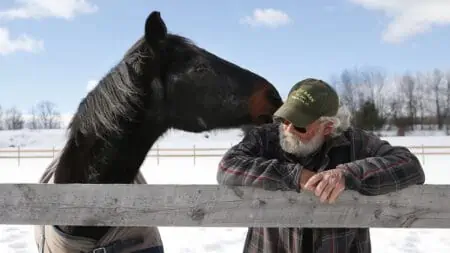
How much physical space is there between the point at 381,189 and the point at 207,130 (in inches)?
51.7

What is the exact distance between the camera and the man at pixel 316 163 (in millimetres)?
1646

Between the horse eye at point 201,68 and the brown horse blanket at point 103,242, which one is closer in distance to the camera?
the brown horse blanket at point 103,242

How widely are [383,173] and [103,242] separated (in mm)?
1570

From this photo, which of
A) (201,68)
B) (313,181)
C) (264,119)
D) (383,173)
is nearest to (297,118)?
(313,181)

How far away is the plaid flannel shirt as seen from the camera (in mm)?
1653

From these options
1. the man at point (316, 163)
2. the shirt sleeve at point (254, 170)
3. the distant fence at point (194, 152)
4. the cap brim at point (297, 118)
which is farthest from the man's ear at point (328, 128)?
the distant fence at point (194, 152)

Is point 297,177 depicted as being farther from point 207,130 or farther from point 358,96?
point 358,96

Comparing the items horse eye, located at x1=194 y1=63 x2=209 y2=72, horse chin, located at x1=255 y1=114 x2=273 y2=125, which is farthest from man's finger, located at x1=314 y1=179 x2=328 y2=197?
horse eye, located at x1=194 y1=63 x2=209 y2=72

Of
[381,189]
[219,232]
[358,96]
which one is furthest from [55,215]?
[358,96]

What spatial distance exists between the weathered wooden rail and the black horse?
2.13 ft

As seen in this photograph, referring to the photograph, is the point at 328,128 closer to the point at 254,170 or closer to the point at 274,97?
the point at 254,170

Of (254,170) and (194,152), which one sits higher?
(254,170)

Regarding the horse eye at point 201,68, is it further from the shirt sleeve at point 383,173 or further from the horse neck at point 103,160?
the shirt sleeve at point 383,173

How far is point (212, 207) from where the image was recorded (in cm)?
172
